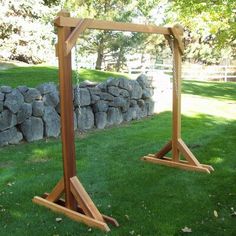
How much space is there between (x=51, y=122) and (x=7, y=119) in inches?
37.9

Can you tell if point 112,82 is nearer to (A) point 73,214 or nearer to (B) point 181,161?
(B) point 181,161

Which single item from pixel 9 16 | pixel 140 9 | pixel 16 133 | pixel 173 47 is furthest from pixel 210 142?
pixel 140 9

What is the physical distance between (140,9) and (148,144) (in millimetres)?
19155

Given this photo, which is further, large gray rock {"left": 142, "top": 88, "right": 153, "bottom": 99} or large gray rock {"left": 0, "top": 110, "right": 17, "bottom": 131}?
large gray rock {"left": 142, "top": 88, "right": 153, "bottom": 99}

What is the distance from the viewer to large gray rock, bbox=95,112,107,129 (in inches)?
351

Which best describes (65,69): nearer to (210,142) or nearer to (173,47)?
(173,47)

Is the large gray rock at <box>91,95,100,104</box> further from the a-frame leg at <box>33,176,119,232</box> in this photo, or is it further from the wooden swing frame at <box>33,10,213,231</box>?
the a-frame leg at <box>33,176,119,232</box>

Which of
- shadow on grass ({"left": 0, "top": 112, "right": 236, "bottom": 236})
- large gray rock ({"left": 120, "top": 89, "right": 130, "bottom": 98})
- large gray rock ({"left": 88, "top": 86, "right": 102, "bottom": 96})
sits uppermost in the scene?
large gray rock ({"left": 88, "top": 86, "right": 102, "bottom": 96})

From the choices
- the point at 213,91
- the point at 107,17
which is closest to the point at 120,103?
the point at 213,91

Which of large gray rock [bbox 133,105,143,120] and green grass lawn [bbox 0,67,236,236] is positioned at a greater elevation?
large gray rock [bbox 133,105,143,120]

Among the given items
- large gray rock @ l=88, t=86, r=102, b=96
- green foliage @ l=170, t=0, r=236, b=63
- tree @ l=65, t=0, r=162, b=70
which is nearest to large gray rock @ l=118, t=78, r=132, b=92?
large gray rock @ l=88, t=86, r=102, b=96

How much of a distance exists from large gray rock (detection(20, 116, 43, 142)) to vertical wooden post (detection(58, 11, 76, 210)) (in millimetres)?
3182

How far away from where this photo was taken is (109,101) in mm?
9195

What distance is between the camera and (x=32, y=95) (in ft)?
25.0
